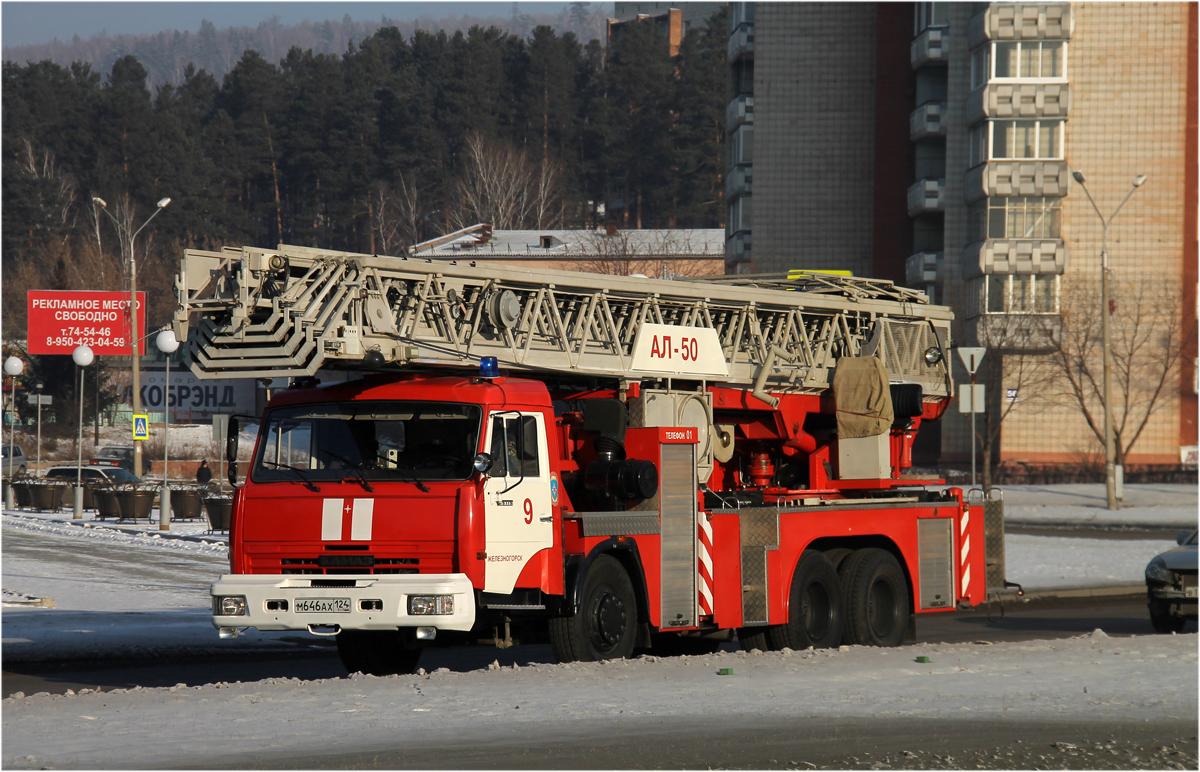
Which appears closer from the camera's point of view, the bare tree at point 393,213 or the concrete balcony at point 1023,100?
the concrete balcony at point 1023,100

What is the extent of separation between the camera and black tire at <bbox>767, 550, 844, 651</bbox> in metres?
17.8

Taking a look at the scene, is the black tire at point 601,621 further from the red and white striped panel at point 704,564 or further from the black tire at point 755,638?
the black tire at point 755,638

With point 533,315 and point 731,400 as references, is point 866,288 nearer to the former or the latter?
point 731,400

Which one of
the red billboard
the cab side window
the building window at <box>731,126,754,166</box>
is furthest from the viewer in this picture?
the building window at <box>731,126,754,166</box>

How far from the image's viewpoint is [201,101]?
149250mm

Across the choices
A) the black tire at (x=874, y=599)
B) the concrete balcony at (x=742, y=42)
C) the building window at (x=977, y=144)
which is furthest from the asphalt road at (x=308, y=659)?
the concrete balcony at (x=742, y=42)

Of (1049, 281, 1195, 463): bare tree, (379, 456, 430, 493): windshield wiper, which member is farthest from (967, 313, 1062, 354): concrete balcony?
(379, 456, 430, 493): windshield wiper

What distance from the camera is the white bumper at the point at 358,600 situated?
14.1 meters

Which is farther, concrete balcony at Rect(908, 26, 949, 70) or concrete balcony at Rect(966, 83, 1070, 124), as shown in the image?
concrete balcony at Rect(908, 26, 949, 70)

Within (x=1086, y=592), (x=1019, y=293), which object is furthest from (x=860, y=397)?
(x=1019, y=293)

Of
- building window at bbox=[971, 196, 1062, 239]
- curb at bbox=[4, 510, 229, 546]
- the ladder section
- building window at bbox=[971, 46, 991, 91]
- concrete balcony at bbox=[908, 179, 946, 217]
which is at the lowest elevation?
curb at bbox=[4, 510, 229, 546]

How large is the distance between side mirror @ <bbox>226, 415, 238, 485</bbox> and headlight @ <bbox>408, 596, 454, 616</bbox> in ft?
6.47

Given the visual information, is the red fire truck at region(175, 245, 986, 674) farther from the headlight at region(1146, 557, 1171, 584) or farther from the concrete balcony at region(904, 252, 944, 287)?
the concrete balcony at region(904, 252, 944, 287)

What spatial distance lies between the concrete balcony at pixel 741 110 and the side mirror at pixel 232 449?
237ft
